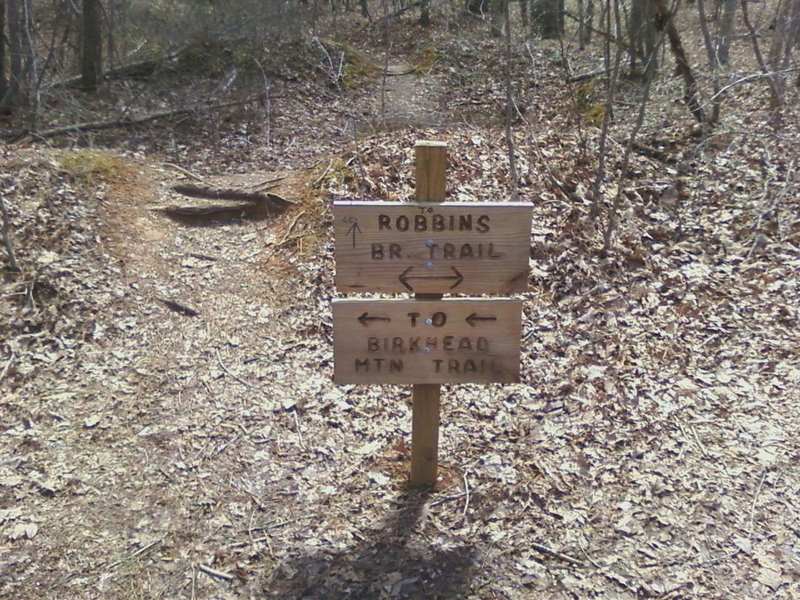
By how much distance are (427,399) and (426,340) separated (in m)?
0.42

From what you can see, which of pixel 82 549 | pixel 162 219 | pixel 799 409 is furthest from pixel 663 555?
pixel 162 219

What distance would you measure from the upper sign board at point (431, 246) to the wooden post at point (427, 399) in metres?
0.10

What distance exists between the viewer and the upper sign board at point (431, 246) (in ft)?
10.2

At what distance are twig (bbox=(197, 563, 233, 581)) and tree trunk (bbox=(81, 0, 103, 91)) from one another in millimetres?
10453

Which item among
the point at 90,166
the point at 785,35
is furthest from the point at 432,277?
the point at 785,35

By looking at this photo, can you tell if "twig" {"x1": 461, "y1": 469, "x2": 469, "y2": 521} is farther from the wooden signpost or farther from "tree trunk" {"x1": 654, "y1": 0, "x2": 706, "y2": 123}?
"tree trunk" {"x1": 654, "y1": 0, "x2": 706, "y2": 123}

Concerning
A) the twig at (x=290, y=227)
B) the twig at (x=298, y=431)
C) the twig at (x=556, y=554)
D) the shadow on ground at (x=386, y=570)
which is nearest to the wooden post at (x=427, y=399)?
the shadow on ground at (x=386, y=570)

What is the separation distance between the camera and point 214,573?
10.8ft

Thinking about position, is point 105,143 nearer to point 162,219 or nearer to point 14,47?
point 14,47

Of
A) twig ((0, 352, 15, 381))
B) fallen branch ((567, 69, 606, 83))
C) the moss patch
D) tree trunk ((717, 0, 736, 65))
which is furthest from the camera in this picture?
fallen branch ((567, 69, 606, 83))

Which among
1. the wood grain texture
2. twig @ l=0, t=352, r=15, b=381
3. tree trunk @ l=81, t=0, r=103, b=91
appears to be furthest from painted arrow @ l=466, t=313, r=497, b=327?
tree trunk @ l=81, t=0, r=103, b=91

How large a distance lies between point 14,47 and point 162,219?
438 cm

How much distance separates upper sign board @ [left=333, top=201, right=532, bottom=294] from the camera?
10.2 ft

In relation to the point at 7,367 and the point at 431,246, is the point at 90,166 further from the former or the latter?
the point at 431,246
